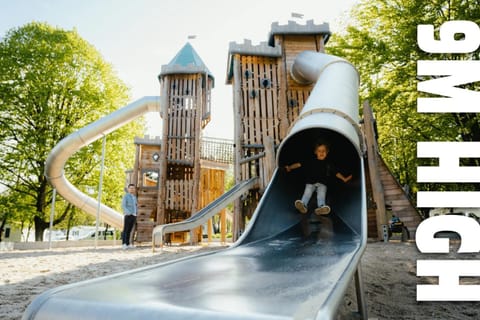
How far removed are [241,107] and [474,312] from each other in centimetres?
946

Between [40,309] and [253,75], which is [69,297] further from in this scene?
[253,75]

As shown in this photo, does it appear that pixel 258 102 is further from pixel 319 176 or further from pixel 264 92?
pixel 319 176

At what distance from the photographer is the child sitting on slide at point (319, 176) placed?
5349mm

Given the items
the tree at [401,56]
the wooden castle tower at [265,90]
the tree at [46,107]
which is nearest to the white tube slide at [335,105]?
the wooden castle tower at [265,90]

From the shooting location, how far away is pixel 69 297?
5.34 ft

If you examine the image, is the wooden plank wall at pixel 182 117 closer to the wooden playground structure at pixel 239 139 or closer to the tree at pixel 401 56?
the wooden playground structure at pixel 239 139

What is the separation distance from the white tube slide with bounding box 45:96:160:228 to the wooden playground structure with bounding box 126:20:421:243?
3.14ft

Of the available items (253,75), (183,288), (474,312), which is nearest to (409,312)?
(474,312)

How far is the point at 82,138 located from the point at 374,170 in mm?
10071

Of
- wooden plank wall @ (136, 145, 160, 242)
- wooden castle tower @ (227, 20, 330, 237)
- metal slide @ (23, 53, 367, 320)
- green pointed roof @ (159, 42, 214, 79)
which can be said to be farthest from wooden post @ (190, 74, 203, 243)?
metal slide @ (23, 53, 367, 320)

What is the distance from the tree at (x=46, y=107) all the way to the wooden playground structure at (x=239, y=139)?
2.96 meters

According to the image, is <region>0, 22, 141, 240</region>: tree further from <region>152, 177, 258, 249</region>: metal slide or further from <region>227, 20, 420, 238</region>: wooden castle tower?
<region>152, 177, 258, 249</region>: metal slide

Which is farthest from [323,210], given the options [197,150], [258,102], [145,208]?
[145,208]

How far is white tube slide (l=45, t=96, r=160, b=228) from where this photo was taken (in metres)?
13.1
